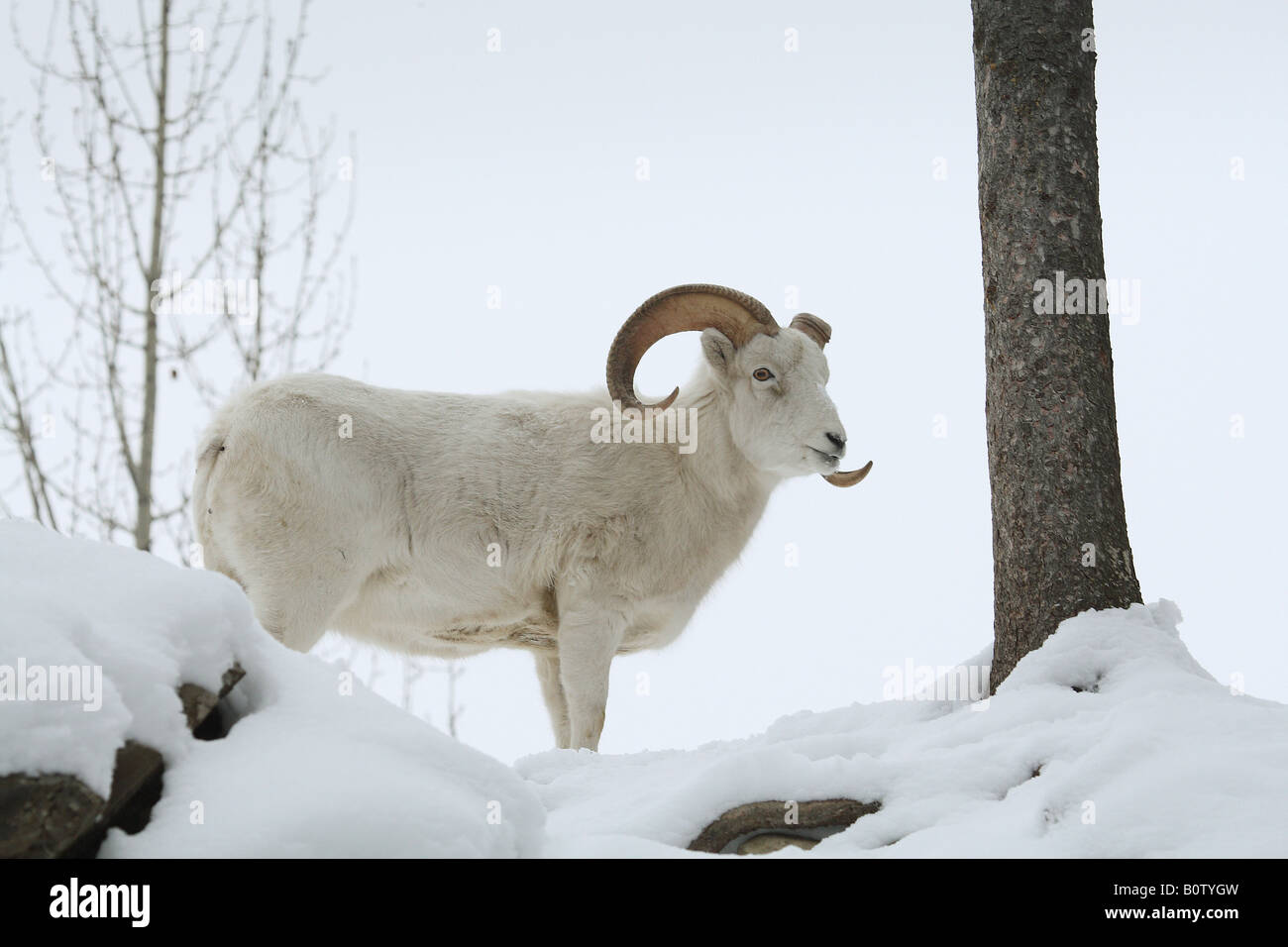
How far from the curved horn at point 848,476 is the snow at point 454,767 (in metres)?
3.24

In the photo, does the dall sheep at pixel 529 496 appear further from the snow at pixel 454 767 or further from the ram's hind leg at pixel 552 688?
the snow at pixel 454 767

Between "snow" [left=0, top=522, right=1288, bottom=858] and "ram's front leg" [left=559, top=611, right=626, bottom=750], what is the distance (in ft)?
8.22

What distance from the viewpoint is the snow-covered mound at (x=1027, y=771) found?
115 inches

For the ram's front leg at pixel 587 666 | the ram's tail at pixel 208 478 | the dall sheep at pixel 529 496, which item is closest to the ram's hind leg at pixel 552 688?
the dall sheep at pixel 529 496

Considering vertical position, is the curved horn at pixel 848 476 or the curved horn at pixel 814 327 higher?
the curved horn at pixel 814 327

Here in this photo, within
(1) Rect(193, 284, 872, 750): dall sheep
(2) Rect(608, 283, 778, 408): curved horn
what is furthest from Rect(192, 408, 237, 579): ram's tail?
(2) Rect(608, 283, 778, 408): curved horn

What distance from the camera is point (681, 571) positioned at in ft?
22.9

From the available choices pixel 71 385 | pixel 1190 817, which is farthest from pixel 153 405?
pixel 1190 817

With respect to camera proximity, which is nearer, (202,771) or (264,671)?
(202,771)

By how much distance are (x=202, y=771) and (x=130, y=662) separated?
0.29 m

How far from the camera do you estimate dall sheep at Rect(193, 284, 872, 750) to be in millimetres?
6254

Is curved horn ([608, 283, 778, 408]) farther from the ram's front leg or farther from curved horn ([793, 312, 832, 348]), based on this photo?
the ram's front leg
